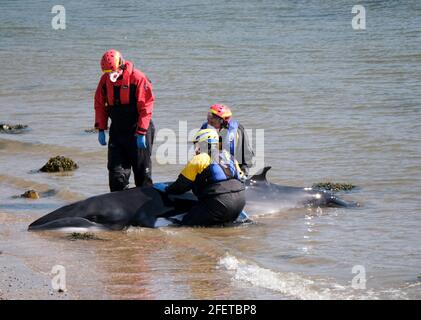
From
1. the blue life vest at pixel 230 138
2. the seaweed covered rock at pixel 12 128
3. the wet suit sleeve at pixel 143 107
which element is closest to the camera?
the wet suit sleeve at pixel 143 107

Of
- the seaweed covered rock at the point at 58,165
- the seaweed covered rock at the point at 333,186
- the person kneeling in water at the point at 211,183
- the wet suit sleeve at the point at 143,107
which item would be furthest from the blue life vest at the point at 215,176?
the seaweed covered rock at the point at 58,165

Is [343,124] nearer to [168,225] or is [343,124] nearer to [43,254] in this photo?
[168,225]

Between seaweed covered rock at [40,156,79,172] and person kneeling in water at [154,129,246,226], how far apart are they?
4.15 m

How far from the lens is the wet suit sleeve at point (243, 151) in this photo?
13531 millimetres

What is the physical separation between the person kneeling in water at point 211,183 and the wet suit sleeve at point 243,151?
2.87 ft

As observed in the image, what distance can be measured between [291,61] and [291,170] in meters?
11.5

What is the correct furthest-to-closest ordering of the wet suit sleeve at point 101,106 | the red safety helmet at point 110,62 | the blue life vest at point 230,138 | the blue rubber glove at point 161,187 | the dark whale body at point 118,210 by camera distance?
the wet suit sleeve at point 101,106, the blue life vest at point 230,138, the red safety helmet at point 110,62, the blue rubber glove at point 161,187, the dark whale body at point 118,210

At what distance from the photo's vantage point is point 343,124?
1959 cm

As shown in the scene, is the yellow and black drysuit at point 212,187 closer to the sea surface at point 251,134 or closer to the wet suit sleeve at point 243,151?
the sea surface at point 251,134

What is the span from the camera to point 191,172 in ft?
40.8

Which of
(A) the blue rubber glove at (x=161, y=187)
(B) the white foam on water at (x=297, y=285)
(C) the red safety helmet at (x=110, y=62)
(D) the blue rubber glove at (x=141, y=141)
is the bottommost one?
(B) the white foam on water at (x=297, y=285)

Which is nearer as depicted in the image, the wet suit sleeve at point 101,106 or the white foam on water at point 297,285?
the white foam on water at point 297,285

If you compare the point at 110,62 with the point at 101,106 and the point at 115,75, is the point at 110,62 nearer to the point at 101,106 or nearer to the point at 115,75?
the point at 115,75

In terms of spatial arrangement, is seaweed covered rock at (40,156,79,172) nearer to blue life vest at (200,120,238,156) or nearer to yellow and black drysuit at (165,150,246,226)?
blue life vest at (200,120,238,156)
